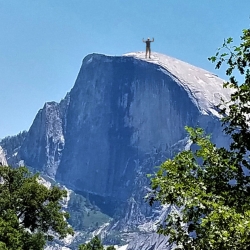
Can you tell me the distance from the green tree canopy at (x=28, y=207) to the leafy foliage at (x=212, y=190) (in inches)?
1096

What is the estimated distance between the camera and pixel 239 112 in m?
14.9

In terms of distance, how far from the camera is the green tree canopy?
41.0m

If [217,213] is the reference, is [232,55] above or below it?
above

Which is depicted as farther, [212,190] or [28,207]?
[28,207]

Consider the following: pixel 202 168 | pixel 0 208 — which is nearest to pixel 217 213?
→ pixel 202 168

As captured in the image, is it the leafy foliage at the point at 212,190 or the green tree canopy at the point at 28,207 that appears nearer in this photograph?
the leafy foliage at the point at 212,190

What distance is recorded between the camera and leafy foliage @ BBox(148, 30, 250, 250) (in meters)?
11.4

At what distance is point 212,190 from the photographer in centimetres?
1340

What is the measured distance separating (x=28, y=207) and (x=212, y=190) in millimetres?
31314

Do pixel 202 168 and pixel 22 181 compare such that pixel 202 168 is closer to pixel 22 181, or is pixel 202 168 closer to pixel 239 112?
pixel 239 112

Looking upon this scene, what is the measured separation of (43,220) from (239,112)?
105ft

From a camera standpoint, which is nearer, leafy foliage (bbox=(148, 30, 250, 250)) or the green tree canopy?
leafy foliage (bbox=(148, 30, 250, 250))

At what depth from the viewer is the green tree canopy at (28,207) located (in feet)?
134

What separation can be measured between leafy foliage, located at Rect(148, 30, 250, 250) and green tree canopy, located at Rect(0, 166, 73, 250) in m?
27.8
